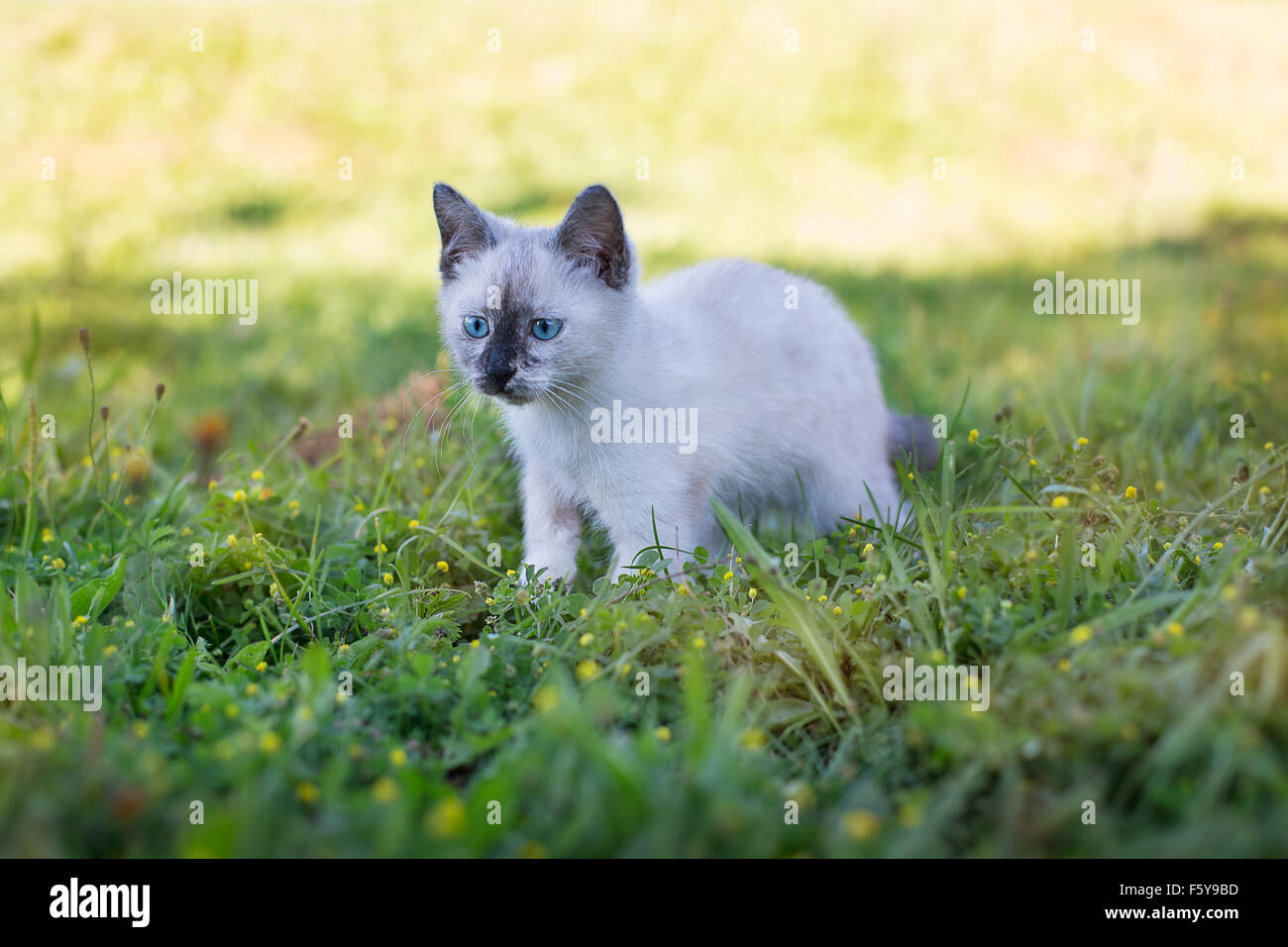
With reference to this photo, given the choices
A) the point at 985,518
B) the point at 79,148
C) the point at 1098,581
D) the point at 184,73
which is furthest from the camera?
the point at 184,73

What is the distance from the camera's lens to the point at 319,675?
206 centimetres

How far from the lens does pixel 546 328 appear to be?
120 inches

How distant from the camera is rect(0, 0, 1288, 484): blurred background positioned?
18.7 feet

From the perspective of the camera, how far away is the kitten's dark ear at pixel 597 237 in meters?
3.04

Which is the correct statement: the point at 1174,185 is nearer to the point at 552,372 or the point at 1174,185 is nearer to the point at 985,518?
the point at 985,518

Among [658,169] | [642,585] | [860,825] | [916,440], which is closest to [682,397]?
[642,585]

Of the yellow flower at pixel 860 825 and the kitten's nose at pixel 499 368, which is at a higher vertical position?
the kitten's nose at pixel 499 368

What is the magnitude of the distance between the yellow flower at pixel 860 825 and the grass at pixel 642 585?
0.02 meters

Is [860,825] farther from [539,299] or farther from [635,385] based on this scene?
[539,299]

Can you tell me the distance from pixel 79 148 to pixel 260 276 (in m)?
4.40

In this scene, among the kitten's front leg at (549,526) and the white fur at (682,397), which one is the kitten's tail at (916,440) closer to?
the white fur at (682,397)

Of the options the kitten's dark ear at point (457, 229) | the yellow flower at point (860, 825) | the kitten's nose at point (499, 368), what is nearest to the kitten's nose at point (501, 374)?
the kitten's nose at point (499, 368)

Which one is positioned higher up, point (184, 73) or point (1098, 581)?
point (184, 73)
